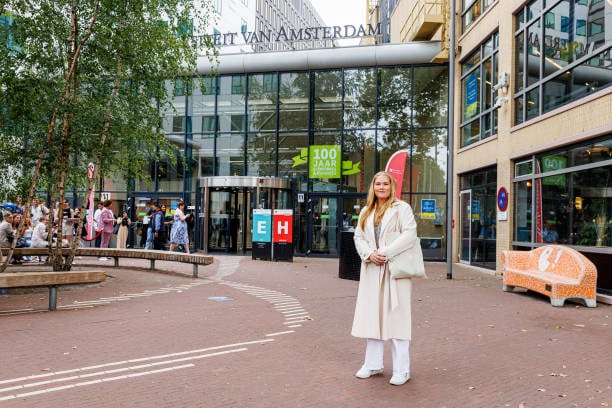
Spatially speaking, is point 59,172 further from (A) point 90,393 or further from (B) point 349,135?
(B) point 349,135

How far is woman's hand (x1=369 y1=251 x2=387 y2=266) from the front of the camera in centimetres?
477

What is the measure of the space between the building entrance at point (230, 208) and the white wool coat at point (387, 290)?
1615 cm

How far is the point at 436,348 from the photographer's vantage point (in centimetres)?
623

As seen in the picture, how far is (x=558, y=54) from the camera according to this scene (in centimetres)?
1248

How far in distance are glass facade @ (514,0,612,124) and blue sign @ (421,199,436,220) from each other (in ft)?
21.1

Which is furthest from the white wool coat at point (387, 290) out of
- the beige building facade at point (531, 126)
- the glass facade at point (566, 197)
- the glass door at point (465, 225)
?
the glass door at point (465, 225)

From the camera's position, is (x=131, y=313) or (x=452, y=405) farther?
(x=131, y=313)

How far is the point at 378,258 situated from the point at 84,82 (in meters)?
8.69

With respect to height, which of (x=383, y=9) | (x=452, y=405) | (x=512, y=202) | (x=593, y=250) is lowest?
(x=452, y=405)

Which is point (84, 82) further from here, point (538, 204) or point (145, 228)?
point (145, 228)

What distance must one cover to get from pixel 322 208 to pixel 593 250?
39.5 feet

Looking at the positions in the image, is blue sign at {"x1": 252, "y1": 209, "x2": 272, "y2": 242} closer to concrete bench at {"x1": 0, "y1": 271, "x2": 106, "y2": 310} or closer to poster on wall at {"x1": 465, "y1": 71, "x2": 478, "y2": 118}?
poster on wall at {"x1": 465, "y1": 71, "x2": 478, "y2": 118}

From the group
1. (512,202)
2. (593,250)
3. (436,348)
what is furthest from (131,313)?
(512,202)

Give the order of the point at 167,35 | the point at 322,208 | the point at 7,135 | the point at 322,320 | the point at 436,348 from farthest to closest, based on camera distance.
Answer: the point at 322,208, the point at 167,35, the point at 7,135, the point at 322,320, the point at 436,348
